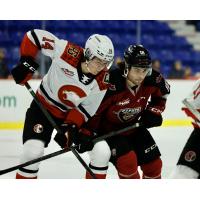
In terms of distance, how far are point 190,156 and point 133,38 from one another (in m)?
3.32

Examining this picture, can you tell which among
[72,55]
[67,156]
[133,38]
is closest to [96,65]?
[72,55]

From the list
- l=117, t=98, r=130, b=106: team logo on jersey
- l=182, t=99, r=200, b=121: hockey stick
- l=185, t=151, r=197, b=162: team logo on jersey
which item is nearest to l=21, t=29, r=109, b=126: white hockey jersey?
l=117, t=98, r=130, b=106: team logo on jersey

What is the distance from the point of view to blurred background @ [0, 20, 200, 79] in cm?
505

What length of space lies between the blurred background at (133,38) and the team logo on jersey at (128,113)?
1.67 metres

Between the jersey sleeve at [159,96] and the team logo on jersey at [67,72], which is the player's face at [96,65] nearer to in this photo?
the team logo on jersey at [67,72]

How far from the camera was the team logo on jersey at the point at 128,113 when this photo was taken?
2986mm

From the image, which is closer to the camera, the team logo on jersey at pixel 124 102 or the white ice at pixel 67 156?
the team logo on jersey at pixel 124 102

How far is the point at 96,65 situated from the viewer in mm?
2805

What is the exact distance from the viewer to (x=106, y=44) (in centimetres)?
281

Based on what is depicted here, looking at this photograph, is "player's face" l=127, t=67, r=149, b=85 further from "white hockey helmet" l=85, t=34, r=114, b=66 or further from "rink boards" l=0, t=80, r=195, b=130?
"rink boards" l=0, t=80, r=195, b=130

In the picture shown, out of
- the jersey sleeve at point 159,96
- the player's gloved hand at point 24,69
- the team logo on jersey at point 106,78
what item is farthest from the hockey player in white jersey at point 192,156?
the player's gloved hand at point 24,69

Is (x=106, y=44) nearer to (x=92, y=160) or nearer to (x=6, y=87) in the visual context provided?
(x=92, y=160)

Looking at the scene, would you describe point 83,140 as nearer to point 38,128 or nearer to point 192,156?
point 38,128
